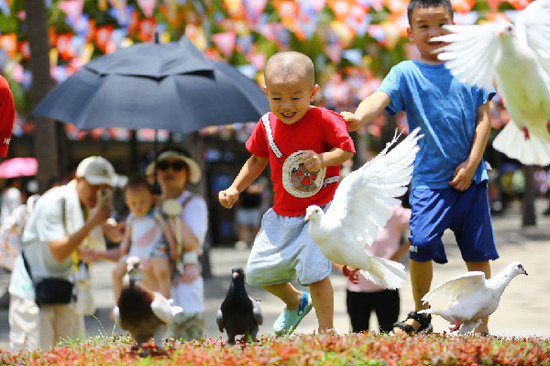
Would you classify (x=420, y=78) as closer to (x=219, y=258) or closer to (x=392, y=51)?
(x=392, y=51)

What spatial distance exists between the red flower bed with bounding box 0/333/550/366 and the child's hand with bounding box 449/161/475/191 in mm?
779

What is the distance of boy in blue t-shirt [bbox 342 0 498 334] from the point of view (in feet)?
12.5

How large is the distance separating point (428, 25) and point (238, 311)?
1.75 m

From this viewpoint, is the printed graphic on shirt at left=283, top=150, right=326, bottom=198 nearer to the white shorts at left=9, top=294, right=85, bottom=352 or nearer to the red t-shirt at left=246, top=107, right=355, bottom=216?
the red t-shirt at left=246, top=107, right=355, bottom=216

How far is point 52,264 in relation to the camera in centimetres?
557

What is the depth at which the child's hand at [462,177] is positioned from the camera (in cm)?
377

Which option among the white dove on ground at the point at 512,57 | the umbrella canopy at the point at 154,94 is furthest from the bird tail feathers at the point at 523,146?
the umbrella canopy at the point at 154,94

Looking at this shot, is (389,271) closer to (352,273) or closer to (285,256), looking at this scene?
(352,273)

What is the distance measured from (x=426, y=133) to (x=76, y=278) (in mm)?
3244

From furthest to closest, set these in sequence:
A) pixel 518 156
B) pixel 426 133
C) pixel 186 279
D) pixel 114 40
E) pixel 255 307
Result: pixel 114 40 → pixel 186 279 → pixel 426 133 → pixel 518 156 → pixel 255 307

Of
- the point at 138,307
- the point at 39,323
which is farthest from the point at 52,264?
the point at 138,307

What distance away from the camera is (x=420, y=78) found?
12.7 feet

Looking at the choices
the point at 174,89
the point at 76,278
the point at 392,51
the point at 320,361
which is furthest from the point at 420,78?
the point at 392,51

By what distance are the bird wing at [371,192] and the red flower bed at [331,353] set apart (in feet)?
1.53
